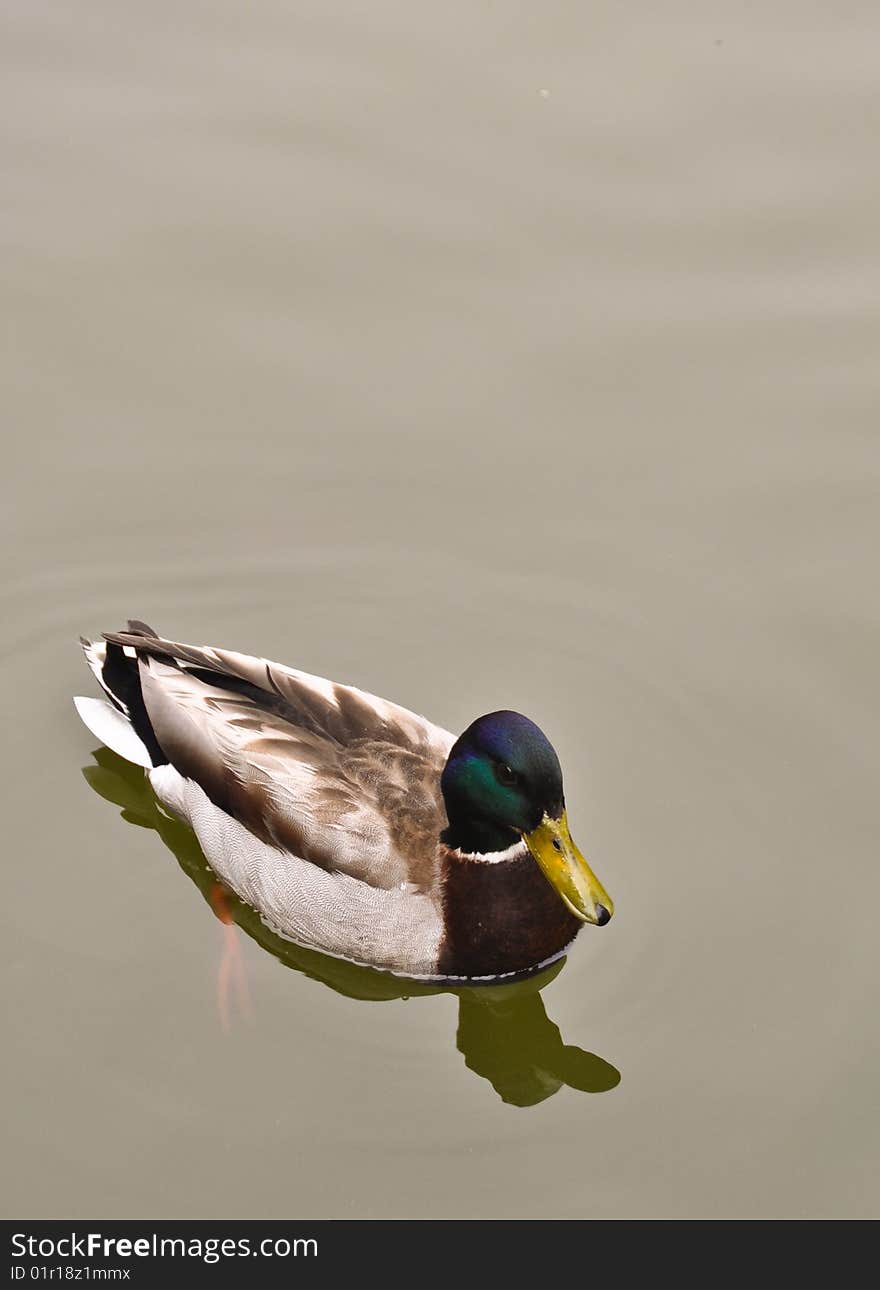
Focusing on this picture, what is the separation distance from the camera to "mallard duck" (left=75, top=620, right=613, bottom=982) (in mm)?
6406

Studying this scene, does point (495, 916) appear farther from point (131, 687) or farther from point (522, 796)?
point (131, 687)

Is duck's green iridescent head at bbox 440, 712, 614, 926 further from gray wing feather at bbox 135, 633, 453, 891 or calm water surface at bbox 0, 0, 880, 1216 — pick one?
calm water surface at bbox 0, 0, 880, 1216

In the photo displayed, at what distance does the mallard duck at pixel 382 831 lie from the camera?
6406 millimetres

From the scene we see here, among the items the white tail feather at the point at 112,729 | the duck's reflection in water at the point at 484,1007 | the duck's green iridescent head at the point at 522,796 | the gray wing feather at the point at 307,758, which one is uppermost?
the white tail feather at the point at 112,729

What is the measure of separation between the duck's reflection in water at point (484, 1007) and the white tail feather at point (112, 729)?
0.36 m

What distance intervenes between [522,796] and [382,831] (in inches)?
21.4

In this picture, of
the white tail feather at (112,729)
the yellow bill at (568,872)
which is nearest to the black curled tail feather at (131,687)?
the white tail feather at (112,729)

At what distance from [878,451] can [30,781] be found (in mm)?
3855

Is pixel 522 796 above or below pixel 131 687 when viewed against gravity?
below

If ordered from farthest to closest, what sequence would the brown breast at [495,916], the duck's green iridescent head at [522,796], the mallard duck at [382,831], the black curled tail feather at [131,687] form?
the black curled tail feather at [131,687], the brown breast at [495,916], the mallard duck at [382,831], the duck's green iridescent head at [522,796]

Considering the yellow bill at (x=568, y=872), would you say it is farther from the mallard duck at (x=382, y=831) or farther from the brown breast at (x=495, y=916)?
the brown breast at (x=495, y=916)

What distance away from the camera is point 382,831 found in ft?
21.7

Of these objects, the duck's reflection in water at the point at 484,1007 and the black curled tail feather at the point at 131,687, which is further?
the black curled tail feather at the point at 131,687

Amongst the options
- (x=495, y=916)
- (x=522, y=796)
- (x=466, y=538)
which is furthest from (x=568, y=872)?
(x=466, y=538)
